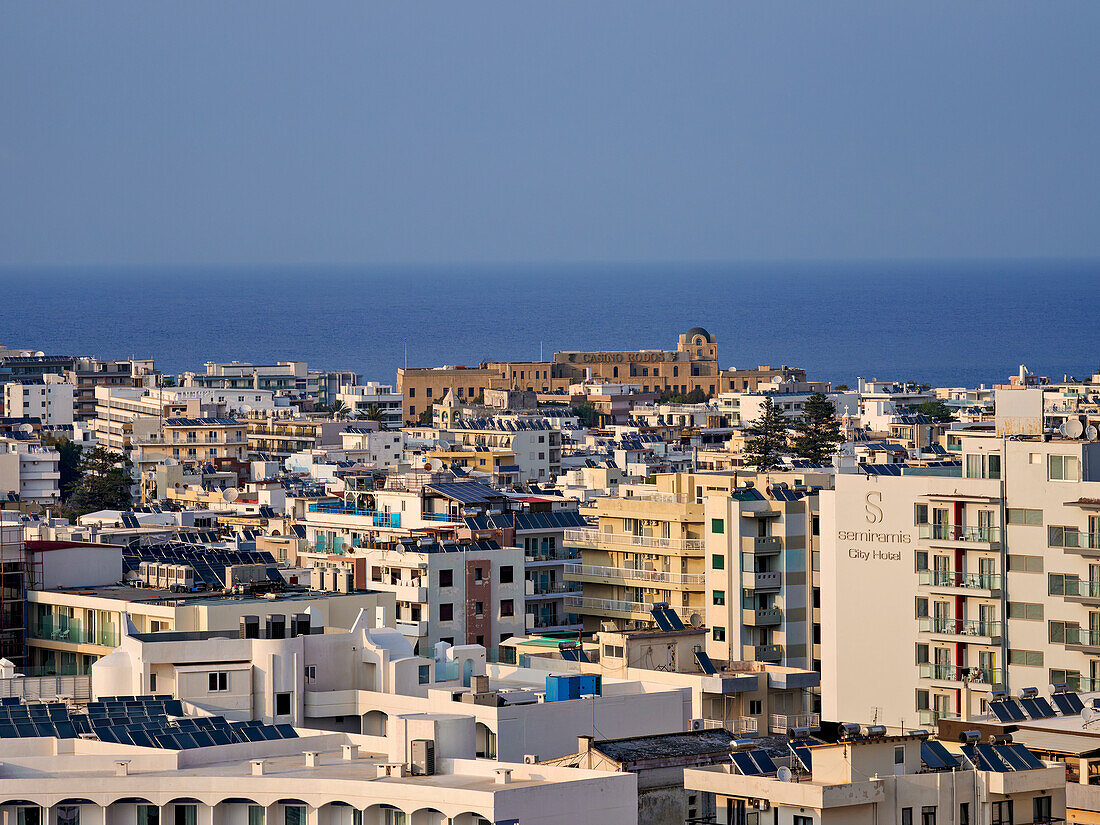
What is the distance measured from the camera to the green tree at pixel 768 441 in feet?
237

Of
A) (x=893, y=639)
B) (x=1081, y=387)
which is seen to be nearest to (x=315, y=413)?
(x=1081, y=387)

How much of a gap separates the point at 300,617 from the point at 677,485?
19.0 metres

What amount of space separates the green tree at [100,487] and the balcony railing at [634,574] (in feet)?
86.9

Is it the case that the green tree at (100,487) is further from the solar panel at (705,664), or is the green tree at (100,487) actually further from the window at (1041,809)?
the window at (1041,809)

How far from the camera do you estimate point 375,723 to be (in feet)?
99.5

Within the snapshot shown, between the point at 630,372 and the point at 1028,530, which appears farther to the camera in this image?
the point at 630,372

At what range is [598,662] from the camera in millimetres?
36656

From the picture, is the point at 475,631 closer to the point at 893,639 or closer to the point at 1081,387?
the point at 893,639

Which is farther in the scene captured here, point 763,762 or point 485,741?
point 485,741

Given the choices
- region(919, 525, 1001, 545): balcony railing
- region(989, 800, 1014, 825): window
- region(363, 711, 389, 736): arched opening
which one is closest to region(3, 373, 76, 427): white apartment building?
region(919, 525, 1001, 545): balcony railing

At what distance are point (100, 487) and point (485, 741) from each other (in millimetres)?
53420

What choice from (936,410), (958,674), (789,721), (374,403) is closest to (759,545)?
(958,674)

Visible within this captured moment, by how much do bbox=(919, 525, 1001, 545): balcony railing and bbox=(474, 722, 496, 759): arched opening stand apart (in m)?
10.6

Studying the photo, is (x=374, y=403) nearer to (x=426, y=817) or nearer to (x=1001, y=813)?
(x=426, y=817)
